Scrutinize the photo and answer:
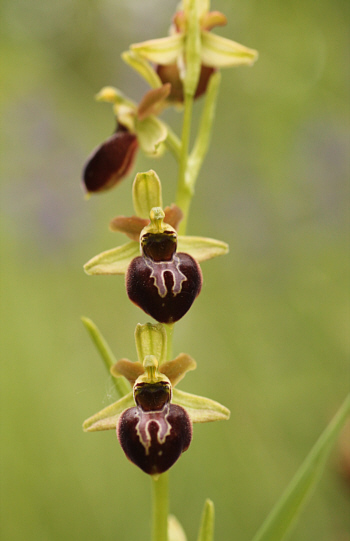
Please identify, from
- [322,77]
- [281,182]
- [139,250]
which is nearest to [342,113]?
[322,77]

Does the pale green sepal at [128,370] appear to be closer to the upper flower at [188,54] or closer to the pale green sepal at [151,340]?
the pale green sepal at [151,340]

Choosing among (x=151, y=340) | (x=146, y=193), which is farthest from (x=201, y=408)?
(x=146, y=193)

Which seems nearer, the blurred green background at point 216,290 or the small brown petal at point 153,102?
the small brown petal at point 153,102

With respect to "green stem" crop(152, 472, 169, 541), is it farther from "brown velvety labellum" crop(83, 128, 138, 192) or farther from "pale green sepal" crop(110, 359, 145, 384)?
"brown velvety labellum" crop(83, 128, 138, 192)

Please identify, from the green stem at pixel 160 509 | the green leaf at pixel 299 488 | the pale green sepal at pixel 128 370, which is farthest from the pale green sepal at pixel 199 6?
the green stem at pixel 160 509

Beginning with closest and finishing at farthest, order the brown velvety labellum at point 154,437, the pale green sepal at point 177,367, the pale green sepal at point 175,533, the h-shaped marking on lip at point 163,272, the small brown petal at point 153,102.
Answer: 1. the brown velvety labellum at point 154,437
2. the h-shaped marking on lip at point 163,272
3. the pale green sepal at point 177,367
4. the small brown petal at point 153,102
5. the pale green sepal at point 175,533

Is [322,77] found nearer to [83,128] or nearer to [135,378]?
[83,128]

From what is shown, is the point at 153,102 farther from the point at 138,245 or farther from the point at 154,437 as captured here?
the point at 154,437
